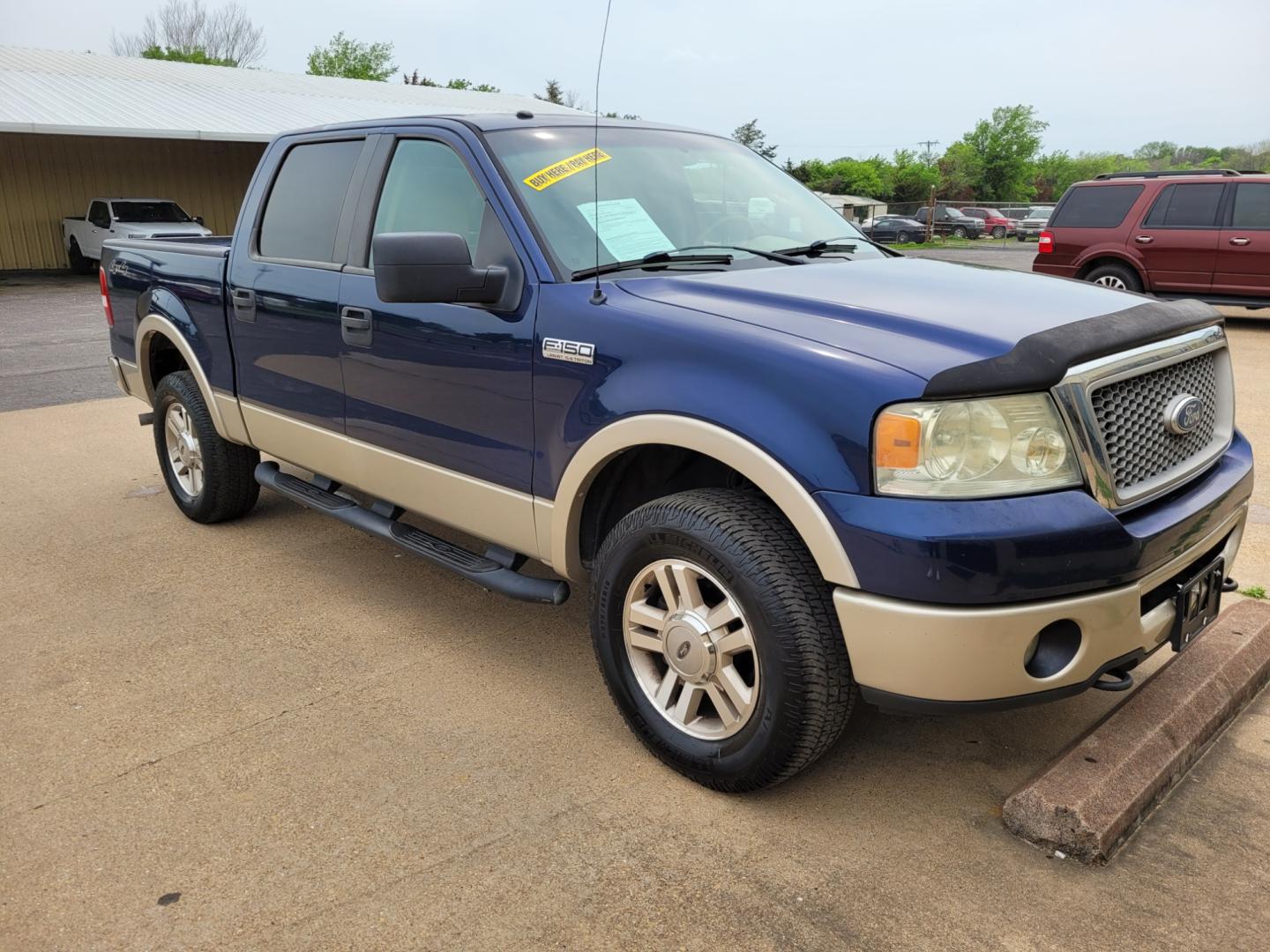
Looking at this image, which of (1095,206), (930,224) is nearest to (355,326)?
(1095,206)

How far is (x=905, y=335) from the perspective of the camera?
2582mm

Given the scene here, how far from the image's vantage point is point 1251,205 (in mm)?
11930

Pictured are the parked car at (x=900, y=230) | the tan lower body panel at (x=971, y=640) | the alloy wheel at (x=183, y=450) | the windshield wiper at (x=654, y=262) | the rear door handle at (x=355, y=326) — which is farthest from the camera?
the parked car at (x=900, y=230)

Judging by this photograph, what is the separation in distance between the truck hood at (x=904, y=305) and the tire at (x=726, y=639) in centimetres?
52

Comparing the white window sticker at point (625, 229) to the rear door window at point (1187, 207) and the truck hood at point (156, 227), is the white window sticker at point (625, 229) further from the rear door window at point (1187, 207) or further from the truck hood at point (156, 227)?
the truck hood at point (156, 227)

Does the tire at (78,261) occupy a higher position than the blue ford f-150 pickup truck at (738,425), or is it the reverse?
the blue ford f-150 pickup truck at (738,425)

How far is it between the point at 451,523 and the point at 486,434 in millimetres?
479

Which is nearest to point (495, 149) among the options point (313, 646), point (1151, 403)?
point (313, 646)

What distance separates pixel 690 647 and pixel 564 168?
1.72 m

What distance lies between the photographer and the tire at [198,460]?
512 cm

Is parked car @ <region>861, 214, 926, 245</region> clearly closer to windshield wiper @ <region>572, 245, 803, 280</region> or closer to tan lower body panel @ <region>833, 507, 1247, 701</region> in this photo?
windshield wiper @ <region>572, 245, 803, 280</region>

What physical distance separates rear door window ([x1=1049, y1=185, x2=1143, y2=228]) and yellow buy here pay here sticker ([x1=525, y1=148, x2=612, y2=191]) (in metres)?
10.8

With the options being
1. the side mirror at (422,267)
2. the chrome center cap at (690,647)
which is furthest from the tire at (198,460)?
the chrome center cap at (690,647)

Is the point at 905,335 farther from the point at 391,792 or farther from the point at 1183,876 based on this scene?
the point at 391,792
